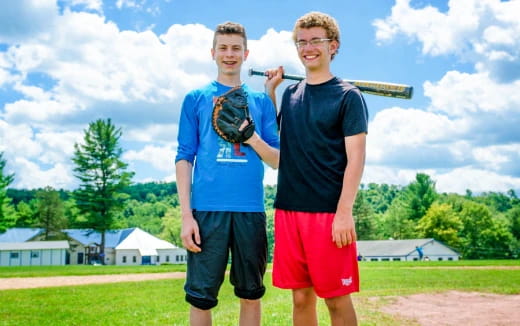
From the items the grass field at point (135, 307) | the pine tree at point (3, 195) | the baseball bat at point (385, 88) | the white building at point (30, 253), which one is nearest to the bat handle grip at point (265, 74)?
the baseball bat at point (385, 88)

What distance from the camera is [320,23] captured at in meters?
3.54

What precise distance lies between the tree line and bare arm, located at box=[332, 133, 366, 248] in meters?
25.6

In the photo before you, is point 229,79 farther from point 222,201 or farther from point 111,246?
point 111,246

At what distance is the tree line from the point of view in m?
45.4

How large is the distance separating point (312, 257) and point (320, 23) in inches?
63.9

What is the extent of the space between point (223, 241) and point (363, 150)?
115 centimetres

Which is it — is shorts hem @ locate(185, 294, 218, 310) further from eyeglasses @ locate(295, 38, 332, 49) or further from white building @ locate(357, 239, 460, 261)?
white building @ locate(357, 239, 460, 261)

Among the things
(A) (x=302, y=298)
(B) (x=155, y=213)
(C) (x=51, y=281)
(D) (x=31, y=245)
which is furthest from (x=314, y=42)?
(B) (x=155, y=213)

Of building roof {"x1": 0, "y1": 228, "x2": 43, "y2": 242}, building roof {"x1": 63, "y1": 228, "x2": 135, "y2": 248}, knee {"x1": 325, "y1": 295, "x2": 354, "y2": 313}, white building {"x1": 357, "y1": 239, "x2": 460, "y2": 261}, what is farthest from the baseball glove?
white building {"x1": 357, "y1": 239, "x2": 460, "y2": 261}

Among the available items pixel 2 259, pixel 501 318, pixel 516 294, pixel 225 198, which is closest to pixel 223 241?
pixel 225 198

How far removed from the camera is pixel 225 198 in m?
3.53

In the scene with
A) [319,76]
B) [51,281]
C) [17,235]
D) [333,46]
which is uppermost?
[333,46]

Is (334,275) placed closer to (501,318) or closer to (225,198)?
(225,198)

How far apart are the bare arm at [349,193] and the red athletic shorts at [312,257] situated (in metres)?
0.09
